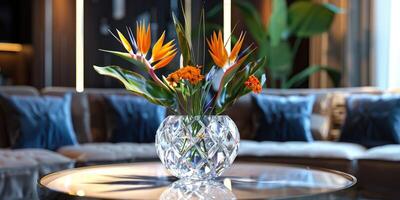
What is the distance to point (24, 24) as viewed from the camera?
17.5ft

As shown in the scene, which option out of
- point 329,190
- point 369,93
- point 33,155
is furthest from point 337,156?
point 33,155

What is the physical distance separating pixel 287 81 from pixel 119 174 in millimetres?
3449

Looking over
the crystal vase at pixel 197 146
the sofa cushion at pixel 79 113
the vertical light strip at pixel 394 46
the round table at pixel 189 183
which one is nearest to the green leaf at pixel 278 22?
the vertical light strip at pixel 394 46

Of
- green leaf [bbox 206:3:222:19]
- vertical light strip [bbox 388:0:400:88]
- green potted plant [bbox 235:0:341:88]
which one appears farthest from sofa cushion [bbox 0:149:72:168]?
vertical light strip [bbox 388:0:400:88]

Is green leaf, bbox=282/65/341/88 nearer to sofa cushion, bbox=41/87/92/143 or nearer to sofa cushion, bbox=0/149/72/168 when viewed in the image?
sofa cushion, bbox=41/87/92/143

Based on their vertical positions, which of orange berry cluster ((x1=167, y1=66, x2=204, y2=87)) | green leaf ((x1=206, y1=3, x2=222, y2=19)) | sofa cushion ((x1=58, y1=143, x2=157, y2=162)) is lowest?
sofa cushion ((x1=58, y1=143, x2=157, y2=162))

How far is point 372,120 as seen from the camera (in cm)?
363

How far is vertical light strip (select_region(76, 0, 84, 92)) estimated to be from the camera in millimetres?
5208

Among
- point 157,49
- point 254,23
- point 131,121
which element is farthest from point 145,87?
point 254,23

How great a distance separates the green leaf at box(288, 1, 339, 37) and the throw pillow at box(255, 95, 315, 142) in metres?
1.10

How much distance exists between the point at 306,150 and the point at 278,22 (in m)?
1.90

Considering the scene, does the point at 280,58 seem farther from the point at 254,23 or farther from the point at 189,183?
the point at 189,183

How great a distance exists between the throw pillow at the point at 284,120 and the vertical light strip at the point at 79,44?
6.57 feet

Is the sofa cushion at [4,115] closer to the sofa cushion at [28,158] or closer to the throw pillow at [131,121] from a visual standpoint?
the sofa cushion at [28,158]
